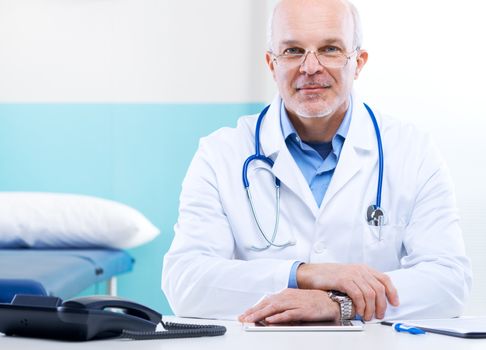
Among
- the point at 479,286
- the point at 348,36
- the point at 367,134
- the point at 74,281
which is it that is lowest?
the point at 479,286

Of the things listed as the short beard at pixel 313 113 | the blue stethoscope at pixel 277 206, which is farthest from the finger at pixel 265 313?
the short beard at pixel 313 113

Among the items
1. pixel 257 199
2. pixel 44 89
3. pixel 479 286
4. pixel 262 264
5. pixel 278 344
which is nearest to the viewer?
pixel 278 344

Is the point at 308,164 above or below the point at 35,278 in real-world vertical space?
above

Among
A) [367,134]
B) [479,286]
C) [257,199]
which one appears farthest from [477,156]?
[257,199]

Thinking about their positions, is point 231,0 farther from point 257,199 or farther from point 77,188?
point 257,199

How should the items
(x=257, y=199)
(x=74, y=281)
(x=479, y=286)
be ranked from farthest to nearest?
(x=479, y=286) < (x=74, y=281) < (x=257, y=199)

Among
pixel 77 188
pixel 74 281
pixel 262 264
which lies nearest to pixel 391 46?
pixel 77 188

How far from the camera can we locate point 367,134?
1.96 m

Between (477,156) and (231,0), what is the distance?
49.3 inches

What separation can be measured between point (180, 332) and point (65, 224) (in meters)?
2.09

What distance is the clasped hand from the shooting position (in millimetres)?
1346

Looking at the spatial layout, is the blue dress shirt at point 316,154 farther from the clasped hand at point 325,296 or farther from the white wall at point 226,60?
the white wall at point 226,60

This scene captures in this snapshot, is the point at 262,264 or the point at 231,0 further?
the point at 231,0

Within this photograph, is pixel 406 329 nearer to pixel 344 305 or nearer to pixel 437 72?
pixel 344 305
